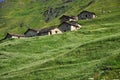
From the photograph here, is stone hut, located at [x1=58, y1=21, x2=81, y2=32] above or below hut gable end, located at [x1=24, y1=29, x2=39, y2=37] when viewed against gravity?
above

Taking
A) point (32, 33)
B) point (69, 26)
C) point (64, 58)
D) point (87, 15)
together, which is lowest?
point (32, 33)

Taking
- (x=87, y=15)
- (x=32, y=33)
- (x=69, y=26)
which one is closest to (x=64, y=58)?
(x=69, y=26)

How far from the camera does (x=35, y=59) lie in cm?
8719

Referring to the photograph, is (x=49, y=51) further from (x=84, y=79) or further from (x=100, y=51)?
(x=84, y=79)

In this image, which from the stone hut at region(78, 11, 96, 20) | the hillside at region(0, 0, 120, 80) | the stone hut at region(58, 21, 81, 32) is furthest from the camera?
the stone hut at region(78, 11, 96, 20)

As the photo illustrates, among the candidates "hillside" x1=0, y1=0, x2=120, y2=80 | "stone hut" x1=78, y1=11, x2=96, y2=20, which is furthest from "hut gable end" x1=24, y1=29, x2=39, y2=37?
"hillside" x1=0, y1=0, x2=120, y2=80

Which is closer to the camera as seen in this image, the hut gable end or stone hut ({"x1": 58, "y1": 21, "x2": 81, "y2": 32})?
stone hut ({"x1": 58, "y1": 21, "x2": 81, "y2": 32})

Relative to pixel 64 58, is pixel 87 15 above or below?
below

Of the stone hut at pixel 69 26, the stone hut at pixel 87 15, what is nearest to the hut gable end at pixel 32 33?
the stone hut at pixel 69 26

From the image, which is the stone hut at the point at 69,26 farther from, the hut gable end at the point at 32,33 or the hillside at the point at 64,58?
the hillside at the point at 64,58

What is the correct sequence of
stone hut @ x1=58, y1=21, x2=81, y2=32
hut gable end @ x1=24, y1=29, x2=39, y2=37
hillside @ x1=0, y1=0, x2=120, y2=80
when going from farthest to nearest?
hut gable end @ x1=24, y1=29, x2=39, y2=37
stone hut @ x1=58, y1=21, x2=81, y2=32
hillside @ x1=0, y1=0, x2=120, y2=80

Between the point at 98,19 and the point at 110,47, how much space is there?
7546cm

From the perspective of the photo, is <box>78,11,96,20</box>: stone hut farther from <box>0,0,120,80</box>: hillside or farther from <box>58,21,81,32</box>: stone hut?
<box>0,0,120,80</box>: hillside

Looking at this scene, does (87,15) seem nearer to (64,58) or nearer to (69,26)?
(69,26)
